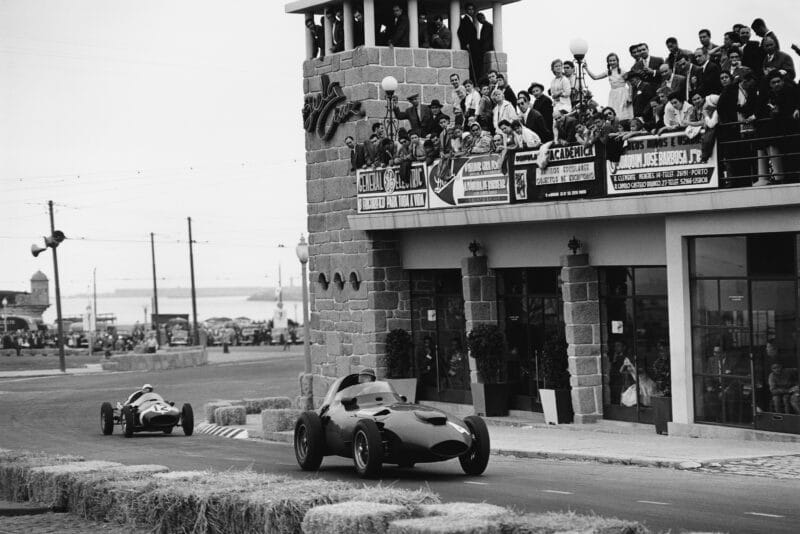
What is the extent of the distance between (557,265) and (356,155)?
6.92 m

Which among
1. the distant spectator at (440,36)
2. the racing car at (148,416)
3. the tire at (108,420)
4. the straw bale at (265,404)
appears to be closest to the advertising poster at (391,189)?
the distant spectator at (440,36)

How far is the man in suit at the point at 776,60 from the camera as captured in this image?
21.9 m

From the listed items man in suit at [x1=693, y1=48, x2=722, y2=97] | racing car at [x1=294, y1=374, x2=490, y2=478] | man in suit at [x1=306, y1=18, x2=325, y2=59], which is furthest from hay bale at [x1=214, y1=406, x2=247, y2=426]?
man in suit at [x1=693, y1=48, x2=722, y2=97]

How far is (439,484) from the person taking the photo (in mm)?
18234

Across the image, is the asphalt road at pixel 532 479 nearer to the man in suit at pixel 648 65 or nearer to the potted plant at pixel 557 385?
the potted plant at pixel 557 385

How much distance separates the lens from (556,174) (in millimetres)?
26938

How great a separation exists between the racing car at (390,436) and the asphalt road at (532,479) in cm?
29

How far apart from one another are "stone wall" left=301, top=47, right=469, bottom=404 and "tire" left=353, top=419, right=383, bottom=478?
14.7 meters

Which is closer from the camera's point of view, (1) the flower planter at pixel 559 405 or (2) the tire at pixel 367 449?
(2) the tire at pixel 367 449

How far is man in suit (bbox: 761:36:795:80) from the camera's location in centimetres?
2194

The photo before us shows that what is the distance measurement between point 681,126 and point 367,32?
1193cm

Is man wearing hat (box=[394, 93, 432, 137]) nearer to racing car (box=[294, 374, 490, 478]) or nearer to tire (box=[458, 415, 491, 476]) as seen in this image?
racing car (box=[294, 374, 490, 478])

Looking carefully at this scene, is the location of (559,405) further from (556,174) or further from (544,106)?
(544,106)

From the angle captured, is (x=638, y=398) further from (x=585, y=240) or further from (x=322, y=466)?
(x=322, y=466)
